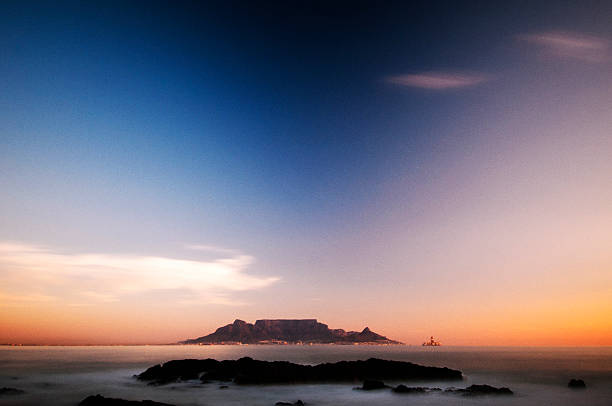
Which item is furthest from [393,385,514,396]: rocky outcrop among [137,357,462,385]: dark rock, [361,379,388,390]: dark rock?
[137,357,462,385]: dark rock

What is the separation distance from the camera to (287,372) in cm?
4181

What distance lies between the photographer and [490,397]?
106 ft

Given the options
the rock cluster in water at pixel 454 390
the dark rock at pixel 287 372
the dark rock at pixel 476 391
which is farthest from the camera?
the dark rock at pixel 287 372

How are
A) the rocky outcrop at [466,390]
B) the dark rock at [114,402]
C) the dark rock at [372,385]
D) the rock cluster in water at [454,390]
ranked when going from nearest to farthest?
the dark rock at [114,402] < the rocky outcrop at [466,390] < the rock cluster in water at [454,390] < the dark rock at [372,385]

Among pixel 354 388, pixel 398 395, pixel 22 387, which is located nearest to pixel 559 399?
pixel 398 395

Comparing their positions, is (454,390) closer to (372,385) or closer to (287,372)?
(372,385)

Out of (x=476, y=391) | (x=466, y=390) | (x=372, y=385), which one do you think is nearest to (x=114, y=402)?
(x=372, y=385)

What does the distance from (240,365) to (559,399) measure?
28.4m

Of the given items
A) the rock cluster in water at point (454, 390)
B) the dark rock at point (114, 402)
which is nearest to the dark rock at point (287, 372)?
the rock cluster in water at point (454, 390)

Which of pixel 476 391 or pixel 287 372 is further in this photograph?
pixel 287 372

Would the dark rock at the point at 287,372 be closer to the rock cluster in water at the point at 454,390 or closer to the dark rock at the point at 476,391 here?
the rock cluster in water at the point at 454,390

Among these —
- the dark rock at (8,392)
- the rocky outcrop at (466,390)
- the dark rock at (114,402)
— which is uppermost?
the dark rock at (114,402)

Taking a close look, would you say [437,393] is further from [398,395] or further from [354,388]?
[354,388]

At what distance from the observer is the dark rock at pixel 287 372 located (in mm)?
41062
